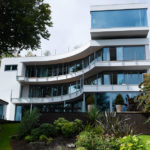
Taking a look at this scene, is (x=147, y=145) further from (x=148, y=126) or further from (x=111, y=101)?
(x=111, y=101)

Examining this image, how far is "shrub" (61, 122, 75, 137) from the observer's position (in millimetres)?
11207

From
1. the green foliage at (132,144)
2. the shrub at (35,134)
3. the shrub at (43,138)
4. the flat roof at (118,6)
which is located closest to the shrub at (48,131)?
the shrub at (35,134)

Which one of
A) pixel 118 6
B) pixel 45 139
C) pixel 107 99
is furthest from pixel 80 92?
pixel 45 139

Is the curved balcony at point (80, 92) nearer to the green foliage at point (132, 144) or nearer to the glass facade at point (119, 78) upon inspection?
the glass facade at point (119, 78)

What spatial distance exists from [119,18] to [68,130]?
16.2 m

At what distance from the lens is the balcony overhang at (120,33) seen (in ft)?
71.6

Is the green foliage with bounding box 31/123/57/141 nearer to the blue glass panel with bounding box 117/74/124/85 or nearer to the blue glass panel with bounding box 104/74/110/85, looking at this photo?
the blue glass panel with bounding box 104/74/110/85

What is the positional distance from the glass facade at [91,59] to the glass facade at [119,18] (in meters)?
2.66

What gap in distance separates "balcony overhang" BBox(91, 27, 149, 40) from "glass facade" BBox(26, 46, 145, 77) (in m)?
1.62

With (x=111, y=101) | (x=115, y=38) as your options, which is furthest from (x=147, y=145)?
(x=115, y=38)

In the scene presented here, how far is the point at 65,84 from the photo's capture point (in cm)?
2894

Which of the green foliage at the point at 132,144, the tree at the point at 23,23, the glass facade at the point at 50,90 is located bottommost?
the green foliage at the point at 132,144

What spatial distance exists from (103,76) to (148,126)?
32.5ft

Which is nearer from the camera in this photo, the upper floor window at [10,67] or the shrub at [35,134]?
the shrub at [35,134]
